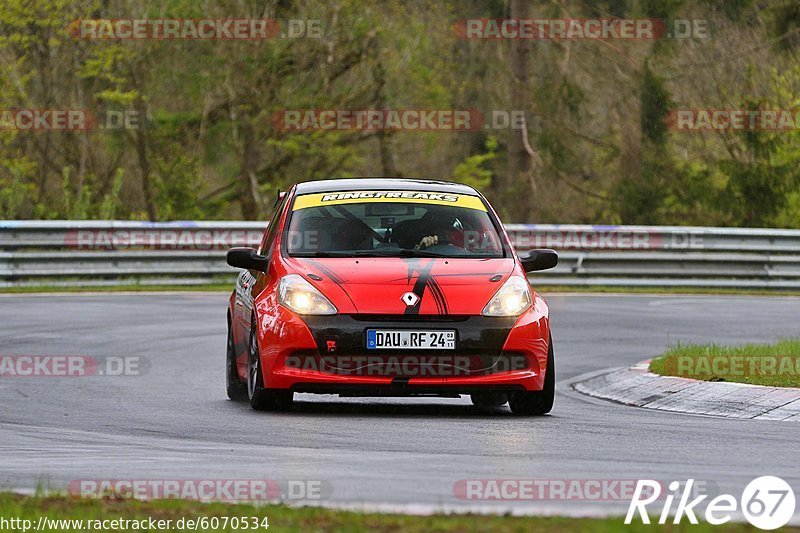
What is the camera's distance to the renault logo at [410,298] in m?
10.8

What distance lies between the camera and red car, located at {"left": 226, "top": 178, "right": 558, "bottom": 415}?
A: 10812 mm

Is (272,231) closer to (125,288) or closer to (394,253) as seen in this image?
(394,253)

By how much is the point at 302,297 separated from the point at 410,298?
0.72 m

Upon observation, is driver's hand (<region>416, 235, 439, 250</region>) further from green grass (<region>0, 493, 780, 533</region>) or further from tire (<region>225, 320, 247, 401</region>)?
green grass (<region>0, 493, 780, 533</region>)

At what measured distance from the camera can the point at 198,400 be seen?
40.8 feet

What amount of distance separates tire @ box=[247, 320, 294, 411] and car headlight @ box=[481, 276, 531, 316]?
4.73 ft

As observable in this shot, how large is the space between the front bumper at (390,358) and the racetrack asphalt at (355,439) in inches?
8.9

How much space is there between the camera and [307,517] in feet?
21.0

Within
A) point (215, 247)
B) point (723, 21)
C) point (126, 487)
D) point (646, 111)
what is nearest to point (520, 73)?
point (646, 111)

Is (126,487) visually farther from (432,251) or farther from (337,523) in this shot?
(432,251)
